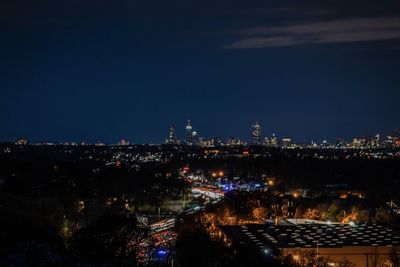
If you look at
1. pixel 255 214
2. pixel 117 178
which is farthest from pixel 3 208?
pixel 117 178

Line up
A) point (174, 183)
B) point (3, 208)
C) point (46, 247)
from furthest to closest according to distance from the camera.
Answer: point (174, 183), point (3, 208), point (46, 247)

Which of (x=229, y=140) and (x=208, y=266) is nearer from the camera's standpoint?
(x=208, y=266)

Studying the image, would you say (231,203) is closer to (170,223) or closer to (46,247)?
(170,223)

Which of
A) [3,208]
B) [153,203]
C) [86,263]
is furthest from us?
[153,203]

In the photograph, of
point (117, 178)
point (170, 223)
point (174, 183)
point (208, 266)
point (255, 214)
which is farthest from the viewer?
point (174, 183)

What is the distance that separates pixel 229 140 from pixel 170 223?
170m

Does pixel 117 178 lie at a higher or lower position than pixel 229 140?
lower

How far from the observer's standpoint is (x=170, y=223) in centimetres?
2961

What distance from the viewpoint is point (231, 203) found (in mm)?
33812

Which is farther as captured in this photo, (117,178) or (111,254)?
(117,178)

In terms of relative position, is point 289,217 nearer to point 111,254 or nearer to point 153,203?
point 153,203

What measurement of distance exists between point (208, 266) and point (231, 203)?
1909cm

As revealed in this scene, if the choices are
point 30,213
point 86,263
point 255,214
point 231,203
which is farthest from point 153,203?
point 86,263

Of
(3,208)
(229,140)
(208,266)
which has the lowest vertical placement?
(208,266)
